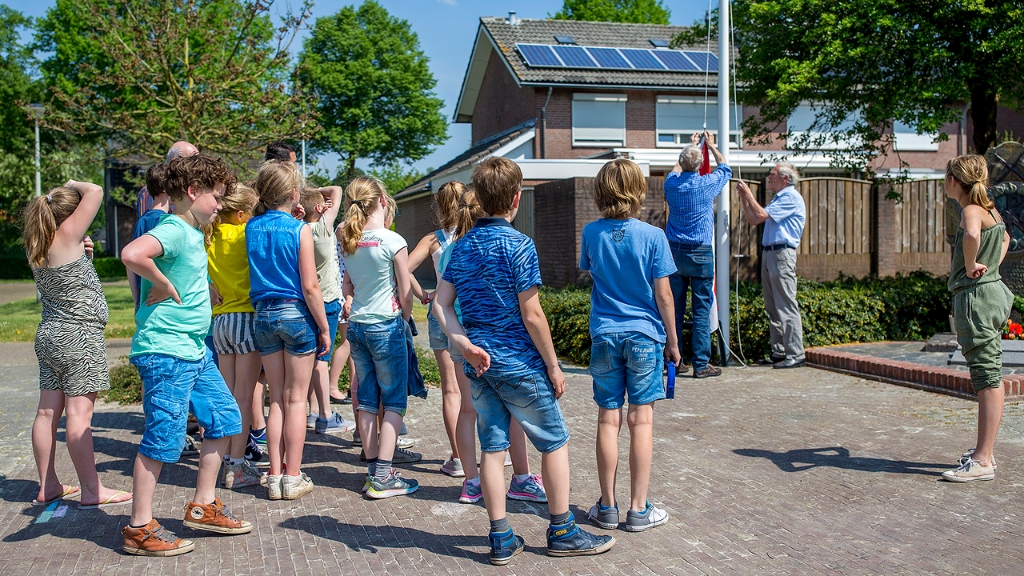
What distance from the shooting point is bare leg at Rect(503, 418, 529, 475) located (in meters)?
4.46

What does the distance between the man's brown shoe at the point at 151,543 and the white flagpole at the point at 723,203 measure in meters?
6.23

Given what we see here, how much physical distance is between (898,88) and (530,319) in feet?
28.6

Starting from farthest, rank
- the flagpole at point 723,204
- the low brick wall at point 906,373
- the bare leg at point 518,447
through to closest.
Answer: the flagpole at point 723,204 < the low brick wall at point 906,373 < the bare leg at point 518,447

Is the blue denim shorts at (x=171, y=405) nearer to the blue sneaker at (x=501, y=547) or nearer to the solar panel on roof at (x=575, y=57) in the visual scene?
the blue sneaker at (x=501, y=547)

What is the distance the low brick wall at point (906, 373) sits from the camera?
6.84 meters

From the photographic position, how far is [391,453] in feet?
16.0

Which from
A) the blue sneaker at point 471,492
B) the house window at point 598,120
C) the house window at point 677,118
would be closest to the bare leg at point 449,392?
the blue sneaker at point 471,492

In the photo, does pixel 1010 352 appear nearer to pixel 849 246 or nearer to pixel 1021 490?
pixel 1021 490

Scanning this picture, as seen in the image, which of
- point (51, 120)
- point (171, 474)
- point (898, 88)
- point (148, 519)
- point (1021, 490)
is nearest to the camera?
point (148, 519)

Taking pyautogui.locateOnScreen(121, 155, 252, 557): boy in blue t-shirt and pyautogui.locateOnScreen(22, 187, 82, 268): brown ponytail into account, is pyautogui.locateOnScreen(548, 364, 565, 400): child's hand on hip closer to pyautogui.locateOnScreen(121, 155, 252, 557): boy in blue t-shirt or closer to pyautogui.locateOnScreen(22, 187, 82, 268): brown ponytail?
pyautogui.locateOnScreen(121, 155, 252, 557): boy in blue t-shirt

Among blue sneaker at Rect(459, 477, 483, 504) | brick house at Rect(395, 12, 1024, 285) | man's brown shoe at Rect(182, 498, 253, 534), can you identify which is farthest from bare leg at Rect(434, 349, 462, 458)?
brick house at Rect(395, 12, 1024, 285)

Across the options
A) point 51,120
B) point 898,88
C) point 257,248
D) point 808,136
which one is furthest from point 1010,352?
point 51,120

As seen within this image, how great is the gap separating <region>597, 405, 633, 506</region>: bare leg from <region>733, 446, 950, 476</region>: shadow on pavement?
1536 mm

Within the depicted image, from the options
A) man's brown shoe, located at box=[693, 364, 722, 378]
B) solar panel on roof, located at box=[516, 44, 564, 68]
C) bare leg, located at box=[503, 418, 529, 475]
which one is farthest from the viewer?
solar panel on roof, located at box=[516, 44, 564, 68]
